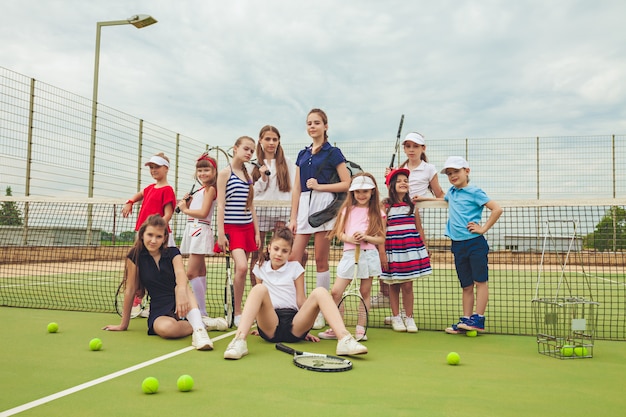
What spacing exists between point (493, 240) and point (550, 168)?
5.37m

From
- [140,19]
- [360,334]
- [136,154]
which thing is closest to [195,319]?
[360,334]

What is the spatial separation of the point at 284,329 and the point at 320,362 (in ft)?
2.34

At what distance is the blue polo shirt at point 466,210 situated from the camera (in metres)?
4.61

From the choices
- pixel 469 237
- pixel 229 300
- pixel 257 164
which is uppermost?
pixel 257 164

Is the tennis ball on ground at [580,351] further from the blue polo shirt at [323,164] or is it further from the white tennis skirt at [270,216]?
the white tennis skirt at [270,216]

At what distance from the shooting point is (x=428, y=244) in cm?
911

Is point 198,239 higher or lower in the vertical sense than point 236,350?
higher

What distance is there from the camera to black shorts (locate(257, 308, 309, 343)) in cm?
396

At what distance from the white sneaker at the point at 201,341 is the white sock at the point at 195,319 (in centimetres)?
6

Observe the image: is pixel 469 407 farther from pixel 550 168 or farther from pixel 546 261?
pixel 546 261

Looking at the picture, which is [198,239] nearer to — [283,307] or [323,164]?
[283,307]

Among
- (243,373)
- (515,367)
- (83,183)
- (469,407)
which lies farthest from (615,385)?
(83,183)

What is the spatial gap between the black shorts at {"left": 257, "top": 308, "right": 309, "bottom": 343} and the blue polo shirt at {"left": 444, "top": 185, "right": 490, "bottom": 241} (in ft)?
5.33

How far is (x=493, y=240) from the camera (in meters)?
6.95
